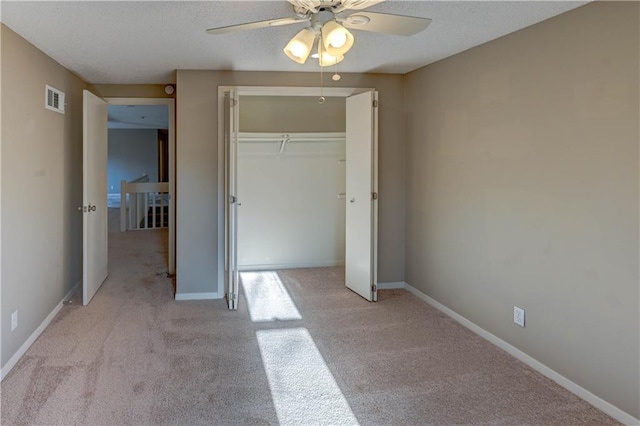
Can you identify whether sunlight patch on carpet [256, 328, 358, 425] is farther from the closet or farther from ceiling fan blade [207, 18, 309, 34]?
the closet

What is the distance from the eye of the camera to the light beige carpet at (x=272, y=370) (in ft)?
7.13

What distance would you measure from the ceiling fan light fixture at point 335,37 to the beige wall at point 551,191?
135cm

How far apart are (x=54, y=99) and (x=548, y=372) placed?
4121 millimetres

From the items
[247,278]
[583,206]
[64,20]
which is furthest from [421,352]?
[64,20]

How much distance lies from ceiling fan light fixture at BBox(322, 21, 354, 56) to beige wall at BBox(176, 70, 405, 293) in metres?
2.14

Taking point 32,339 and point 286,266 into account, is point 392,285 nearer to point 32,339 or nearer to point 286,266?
point 286,266

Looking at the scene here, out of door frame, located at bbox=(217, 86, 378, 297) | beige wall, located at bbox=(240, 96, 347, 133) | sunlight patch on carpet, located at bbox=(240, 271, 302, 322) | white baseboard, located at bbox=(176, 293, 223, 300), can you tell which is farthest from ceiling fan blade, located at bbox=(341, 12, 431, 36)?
beige wall, located at bbox=(240, 96, 347, 133)

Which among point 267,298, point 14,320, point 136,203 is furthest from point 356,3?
point 136,203

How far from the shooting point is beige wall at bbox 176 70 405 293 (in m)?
4.00

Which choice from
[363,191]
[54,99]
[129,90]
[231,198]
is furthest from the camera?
[129,90]

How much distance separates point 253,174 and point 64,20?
9.19 ft

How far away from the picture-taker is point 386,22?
199 cm

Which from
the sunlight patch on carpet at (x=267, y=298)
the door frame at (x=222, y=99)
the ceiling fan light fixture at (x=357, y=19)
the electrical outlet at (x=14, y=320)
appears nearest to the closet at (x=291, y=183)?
the sunlight patch on carpet at (x=267, y=298)

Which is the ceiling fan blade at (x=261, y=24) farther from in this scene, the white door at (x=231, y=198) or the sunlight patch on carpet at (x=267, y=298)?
the sunlight patch on carpet at (x=267, y=298)
